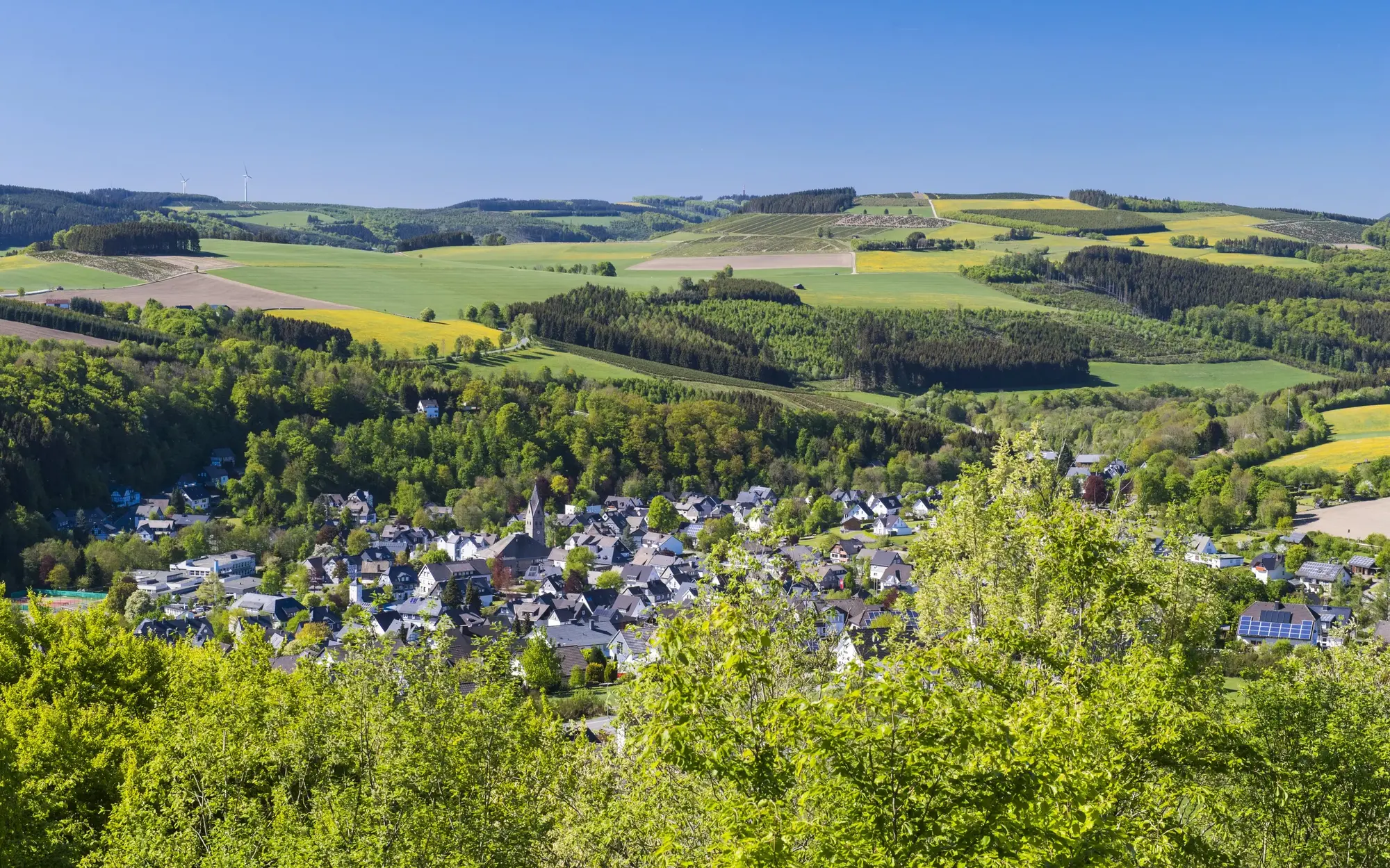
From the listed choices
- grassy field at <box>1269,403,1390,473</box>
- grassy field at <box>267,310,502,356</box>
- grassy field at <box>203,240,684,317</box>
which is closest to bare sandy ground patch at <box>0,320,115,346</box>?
grassy field at <box>267,310,502,356</box>

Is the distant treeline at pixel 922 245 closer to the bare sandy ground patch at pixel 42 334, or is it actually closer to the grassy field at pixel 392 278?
the grassy field at pixel 392 278

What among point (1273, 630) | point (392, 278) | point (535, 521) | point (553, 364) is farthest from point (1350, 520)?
point (392, 278)

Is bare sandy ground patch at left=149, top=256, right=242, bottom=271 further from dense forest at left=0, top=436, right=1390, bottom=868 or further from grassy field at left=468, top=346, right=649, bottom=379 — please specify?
dense forest at left=0, top=436, right=1390, bottom=868

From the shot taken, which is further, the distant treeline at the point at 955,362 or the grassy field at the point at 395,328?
the distant treeline at the point at 955,362

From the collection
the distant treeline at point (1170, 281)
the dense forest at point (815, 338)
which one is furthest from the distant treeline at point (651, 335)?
the distant treeline at point (1170, 281)

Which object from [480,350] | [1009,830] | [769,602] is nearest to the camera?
[1009,830]

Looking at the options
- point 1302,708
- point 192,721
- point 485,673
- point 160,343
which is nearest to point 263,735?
point 192,721

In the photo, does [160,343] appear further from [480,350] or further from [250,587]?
[250,587]
